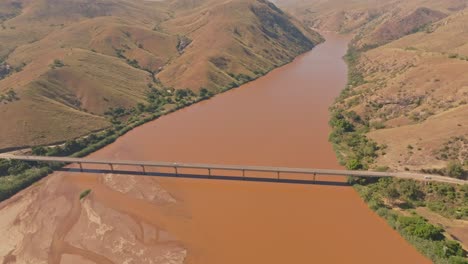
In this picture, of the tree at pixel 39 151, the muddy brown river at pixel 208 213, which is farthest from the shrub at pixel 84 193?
the tree at pixel 39 151

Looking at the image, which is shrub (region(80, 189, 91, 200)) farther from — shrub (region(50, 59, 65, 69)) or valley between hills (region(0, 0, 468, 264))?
shrub (region(50, 59, 65, 69))

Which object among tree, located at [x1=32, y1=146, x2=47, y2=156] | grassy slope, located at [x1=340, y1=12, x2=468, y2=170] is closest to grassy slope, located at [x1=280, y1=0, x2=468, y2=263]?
grassy slope, located at [x1=340, y1=12, x2=468, y2=170]

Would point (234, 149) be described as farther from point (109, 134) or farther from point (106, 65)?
point (106, 65)

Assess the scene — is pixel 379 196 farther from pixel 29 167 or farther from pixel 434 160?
pixel 29 167

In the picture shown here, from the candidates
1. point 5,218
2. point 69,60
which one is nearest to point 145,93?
point 69,60

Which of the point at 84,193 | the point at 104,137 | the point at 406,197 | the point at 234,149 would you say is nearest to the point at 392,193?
the point at 406,197

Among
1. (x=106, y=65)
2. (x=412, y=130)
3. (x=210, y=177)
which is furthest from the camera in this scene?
(x=106, y=65)

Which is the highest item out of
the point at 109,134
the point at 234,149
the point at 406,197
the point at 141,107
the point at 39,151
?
the point at 141,107
